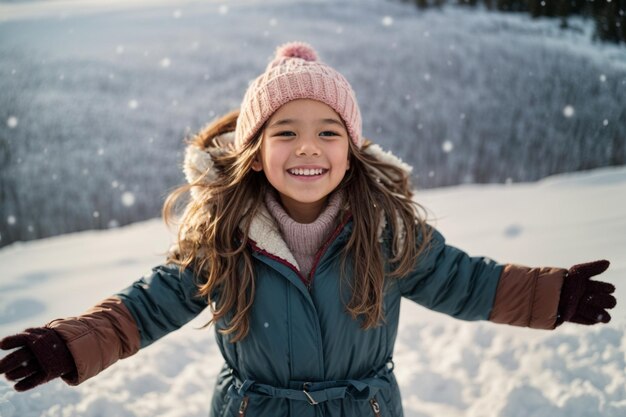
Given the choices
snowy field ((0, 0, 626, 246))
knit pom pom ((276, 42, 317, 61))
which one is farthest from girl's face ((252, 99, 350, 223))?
snowy field ((0, 0, 626, 246))

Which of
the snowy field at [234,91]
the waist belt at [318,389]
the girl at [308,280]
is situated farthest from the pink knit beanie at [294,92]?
the snowy field at [234,91]

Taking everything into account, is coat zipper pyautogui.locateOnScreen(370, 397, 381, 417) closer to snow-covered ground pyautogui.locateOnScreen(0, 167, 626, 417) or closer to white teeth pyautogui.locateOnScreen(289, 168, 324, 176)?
white teeth pyautogui.locateOnScreen(289, 168, 324, 176)

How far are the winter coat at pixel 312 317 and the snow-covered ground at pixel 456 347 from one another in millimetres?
927

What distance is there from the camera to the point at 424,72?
21.9ft

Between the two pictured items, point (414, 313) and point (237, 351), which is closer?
point (237, 351)

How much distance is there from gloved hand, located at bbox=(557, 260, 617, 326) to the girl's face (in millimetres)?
828

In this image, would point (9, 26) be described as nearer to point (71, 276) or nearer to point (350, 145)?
point (71, 276)

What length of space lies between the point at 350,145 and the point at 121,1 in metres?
6.47

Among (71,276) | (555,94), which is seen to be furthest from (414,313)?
(555,94)

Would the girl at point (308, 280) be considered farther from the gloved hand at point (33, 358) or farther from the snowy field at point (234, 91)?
the snowy field at point (234, 91)

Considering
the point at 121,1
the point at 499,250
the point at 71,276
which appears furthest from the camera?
the point at 121,1

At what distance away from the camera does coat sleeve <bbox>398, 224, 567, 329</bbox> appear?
1816 mm

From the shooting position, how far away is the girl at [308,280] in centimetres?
174

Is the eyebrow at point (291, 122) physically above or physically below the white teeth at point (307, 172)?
above
